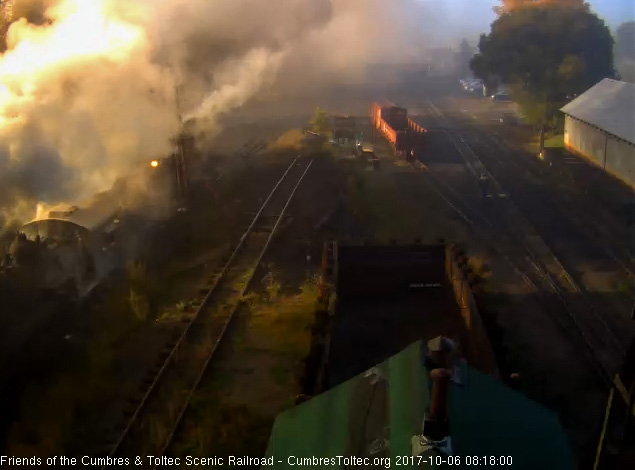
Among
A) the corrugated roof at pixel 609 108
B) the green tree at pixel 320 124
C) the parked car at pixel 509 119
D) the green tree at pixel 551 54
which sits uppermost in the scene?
the green tree at pixel 551 54

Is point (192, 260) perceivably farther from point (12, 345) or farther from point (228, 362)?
point (12, 345)

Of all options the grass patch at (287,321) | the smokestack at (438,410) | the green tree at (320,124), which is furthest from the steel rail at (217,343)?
the green tree at (320,124)

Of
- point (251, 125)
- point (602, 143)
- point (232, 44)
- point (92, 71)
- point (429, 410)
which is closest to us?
point (429, 410)

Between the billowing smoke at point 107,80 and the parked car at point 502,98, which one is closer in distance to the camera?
the billowing smoke at point 107,80

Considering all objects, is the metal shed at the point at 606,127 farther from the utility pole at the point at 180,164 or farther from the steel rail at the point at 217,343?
the utility pole at the point at 180,164

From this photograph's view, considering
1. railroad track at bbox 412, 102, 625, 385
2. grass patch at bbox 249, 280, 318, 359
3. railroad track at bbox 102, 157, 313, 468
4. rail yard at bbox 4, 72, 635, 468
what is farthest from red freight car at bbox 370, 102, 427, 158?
grass patch at bbox 249, 280, 318, 359

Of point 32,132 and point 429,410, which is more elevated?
point 32,132

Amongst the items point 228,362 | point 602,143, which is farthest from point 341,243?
point 602,143
